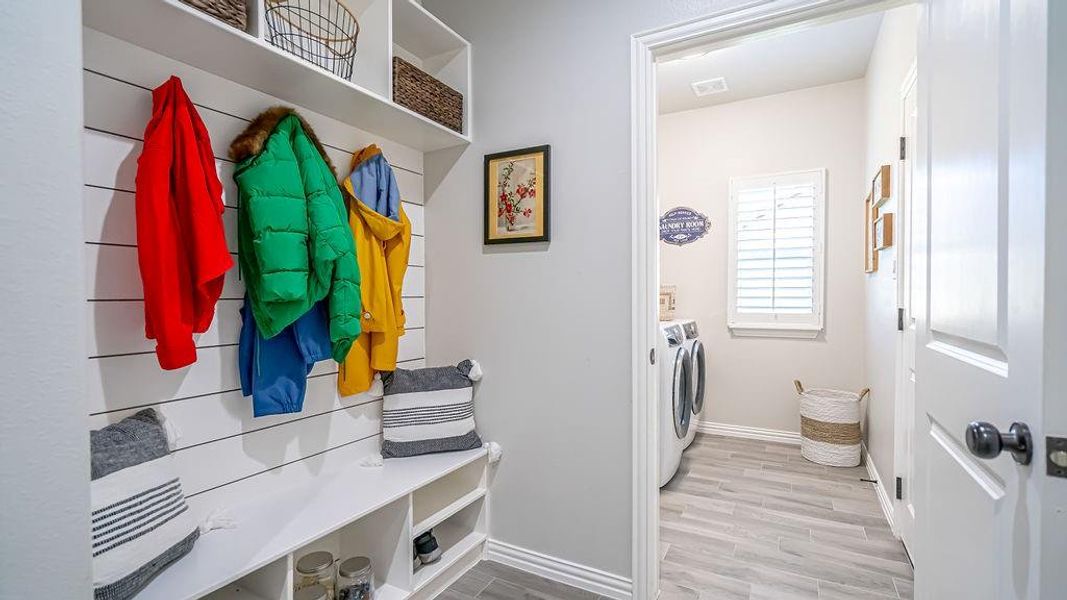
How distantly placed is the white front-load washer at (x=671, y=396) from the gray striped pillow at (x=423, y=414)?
3.67 feet

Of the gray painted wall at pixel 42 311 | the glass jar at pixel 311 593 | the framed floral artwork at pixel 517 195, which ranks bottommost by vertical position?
the glass jar at pixel 311 593

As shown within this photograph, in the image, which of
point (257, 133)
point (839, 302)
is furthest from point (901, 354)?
point (257, 133)

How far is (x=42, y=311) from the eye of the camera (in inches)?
19.6

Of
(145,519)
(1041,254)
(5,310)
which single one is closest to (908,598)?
(1041,254)

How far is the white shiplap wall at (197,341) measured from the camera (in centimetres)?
126

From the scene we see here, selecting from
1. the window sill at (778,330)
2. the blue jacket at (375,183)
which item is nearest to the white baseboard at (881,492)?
the window sill at (778,330)

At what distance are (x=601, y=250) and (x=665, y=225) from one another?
2475mm

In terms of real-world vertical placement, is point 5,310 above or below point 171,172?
below

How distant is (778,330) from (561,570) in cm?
269

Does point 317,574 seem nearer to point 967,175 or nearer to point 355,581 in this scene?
point 355,581

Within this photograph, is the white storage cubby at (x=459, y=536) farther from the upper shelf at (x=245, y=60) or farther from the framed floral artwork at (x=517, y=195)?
the upper shelf at (x=245, y=60)

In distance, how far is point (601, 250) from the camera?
75.0 inches

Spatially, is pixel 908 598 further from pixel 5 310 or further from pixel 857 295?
pixel 5 310

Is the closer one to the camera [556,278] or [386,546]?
[386,546]
